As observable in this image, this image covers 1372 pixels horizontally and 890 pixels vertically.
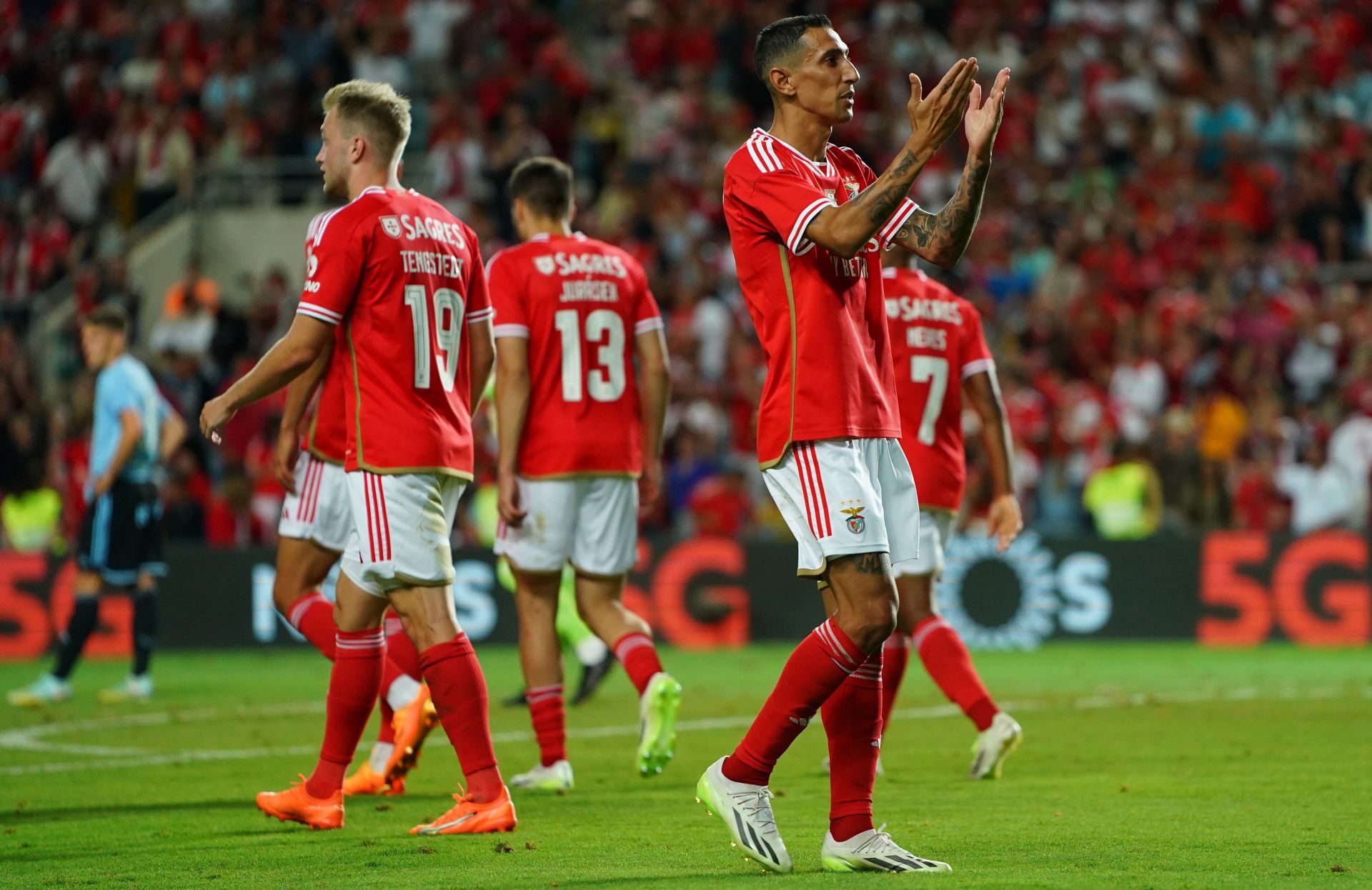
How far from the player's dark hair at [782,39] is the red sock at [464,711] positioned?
2238 mm

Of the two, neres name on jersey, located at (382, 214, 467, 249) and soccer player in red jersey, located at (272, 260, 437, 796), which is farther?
soccer player in red jersey, located at (272, 260, 437, 796)

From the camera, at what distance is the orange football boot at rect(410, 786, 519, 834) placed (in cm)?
629

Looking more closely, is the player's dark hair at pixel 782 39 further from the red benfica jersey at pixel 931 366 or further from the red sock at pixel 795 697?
the red benfica jersey at pixel 931 366

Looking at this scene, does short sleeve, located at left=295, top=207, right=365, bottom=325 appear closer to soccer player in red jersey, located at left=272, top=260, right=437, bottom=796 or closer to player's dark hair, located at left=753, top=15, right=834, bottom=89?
soccer player in red jersey, located at left=272, top=260, right=437, bottom=796

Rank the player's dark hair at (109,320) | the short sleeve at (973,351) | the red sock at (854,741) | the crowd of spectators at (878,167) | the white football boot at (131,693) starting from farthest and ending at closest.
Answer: the crowd of spectators at (878,167)
the white football boot at (131,693)
the player's dark hair at (109,320)
the short sleeve at (973,351)
the red sock at (854,741)

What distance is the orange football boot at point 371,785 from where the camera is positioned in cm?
753

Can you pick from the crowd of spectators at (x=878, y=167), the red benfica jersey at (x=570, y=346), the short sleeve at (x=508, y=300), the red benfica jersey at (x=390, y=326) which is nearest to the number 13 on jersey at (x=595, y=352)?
the red benfica jersey at (x=570, y=346)

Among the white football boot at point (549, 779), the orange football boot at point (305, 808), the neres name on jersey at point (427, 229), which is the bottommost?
the white football boot at point (549, 779)

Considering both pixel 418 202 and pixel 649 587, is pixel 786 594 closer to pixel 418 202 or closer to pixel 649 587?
pixel 649 587

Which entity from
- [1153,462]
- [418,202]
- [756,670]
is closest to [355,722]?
[418,202]

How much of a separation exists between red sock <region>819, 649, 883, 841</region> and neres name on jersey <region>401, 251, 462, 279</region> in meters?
2.15

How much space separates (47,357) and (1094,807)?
55.0 feet

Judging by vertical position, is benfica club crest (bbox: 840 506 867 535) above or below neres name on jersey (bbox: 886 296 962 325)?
below

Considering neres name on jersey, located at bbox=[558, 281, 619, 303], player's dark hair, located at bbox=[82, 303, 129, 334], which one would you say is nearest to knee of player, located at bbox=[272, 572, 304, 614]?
neres name on jersey, located at bbox=[558, 281, 619, 303]
